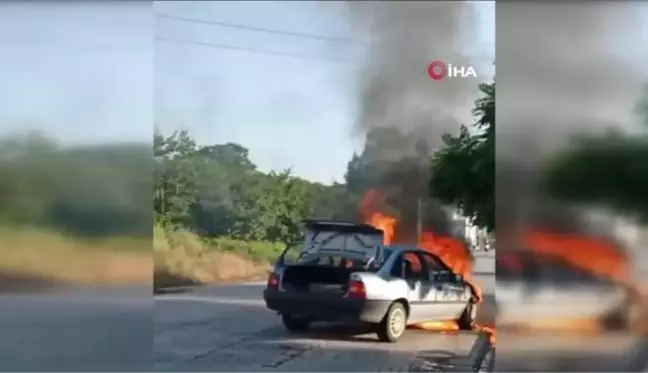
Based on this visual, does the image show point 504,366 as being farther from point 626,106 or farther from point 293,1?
point 293,1

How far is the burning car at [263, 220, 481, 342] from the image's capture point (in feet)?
11.2

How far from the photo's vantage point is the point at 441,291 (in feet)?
11.5

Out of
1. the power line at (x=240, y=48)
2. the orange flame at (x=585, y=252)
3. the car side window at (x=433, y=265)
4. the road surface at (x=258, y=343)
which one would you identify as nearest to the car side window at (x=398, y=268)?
the car side window at (x=433, y=265)

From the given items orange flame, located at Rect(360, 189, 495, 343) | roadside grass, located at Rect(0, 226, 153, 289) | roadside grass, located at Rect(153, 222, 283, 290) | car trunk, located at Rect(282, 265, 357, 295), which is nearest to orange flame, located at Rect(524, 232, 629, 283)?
orange flame, located at Rect(360, 189, 495, 343)

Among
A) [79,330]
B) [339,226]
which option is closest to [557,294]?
[339,226]

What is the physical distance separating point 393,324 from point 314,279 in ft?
1.24

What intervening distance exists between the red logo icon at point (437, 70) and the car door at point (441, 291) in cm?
73

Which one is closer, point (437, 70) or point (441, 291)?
point (437, 70)

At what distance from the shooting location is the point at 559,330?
3.43m

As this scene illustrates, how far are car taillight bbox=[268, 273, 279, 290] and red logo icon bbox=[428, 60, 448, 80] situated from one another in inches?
40.9

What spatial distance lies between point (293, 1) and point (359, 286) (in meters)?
1.22

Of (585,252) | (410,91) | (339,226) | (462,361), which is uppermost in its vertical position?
(410,91)

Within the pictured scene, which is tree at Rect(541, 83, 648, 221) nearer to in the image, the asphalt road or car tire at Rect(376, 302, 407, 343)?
the asphalt road

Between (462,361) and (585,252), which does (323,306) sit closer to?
(462,361)
